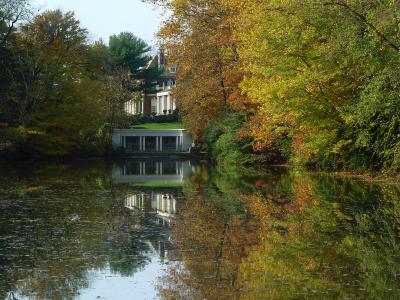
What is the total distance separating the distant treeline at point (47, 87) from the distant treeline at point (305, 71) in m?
9.64

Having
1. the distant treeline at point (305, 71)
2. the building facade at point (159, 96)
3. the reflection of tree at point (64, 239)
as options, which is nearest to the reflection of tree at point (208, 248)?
the reflection of tree at point (64, 239)

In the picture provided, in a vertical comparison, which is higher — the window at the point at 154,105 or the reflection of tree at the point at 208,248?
the window at the point at 154,105

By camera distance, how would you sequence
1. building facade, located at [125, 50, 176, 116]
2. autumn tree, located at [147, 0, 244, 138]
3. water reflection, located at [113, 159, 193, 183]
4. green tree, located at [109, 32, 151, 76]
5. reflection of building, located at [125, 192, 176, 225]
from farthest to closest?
building facade, located at [125, 50, 176, 116], green tree, located at [109, 32, 151, 76], autumn tree, located at [147, 0, 244, 138], water reflection, located at [113, 159, 193, 183], reflection of building, located at [125, 192, 176, 225]

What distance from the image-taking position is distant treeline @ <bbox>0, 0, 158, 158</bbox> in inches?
1913

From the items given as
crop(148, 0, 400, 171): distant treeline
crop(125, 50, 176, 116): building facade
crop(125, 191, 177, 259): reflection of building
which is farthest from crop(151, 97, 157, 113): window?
crop(125, 191, 177, 259): reflection of building

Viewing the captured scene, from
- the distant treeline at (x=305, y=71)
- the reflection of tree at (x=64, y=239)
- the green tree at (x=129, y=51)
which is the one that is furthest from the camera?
the green tree at (x=129, y=51)

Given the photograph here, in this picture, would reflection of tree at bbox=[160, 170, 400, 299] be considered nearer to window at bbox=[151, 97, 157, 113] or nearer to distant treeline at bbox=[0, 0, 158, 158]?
distant treeline at bbox=[0, 0, 158, 158]

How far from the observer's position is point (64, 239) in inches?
547

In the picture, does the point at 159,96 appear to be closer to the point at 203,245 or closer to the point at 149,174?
the point at 149,174

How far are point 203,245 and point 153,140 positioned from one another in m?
57.2

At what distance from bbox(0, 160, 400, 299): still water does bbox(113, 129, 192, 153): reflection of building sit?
43.5 m

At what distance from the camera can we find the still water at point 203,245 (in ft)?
31.6

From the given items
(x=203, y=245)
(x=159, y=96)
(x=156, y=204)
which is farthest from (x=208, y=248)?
(x=159, y=96)

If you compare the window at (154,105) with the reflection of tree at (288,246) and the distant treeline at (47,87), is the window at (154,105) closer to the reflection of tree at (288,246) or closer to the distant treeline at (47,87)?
the distant treeline at (47,87)
